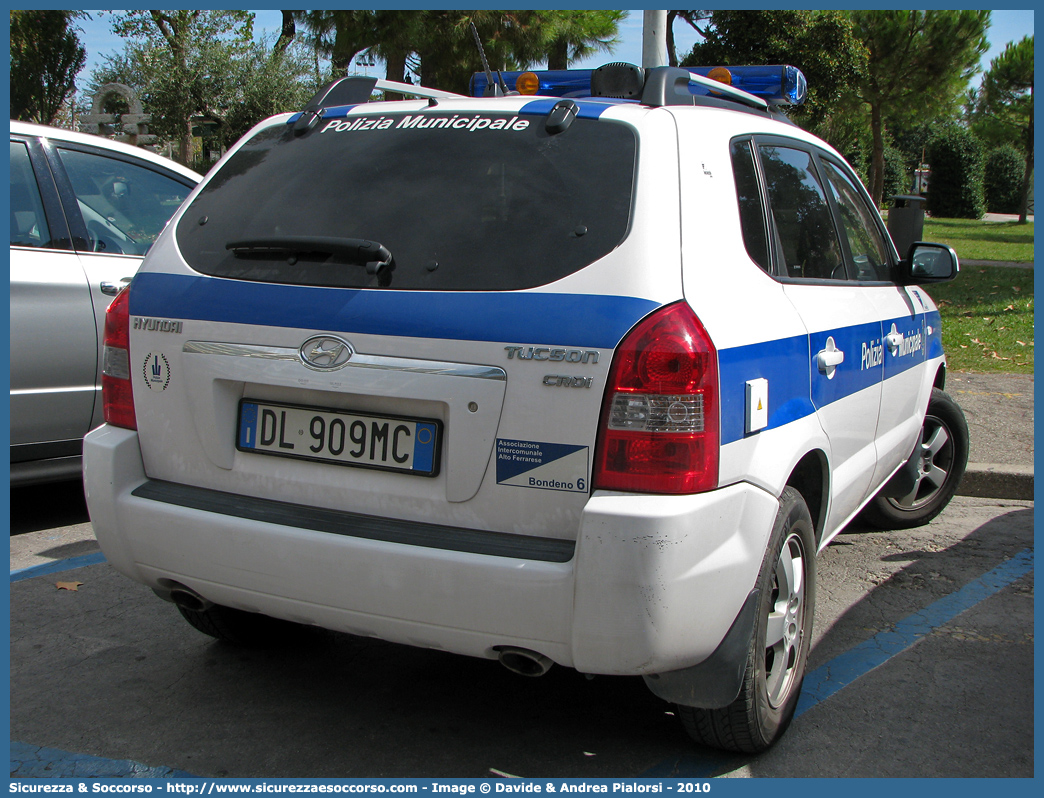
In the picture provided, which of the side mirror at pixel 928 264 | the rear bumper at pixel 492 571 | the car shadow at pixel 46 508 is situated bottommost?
the car shadow at pixel 46 508

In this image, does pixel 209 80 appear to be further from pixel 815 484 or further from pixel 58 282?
pixel 815 484

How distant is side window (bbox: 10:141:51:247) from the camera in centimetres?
438

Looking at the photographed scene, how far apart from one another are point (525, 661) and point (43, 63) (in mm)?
42946

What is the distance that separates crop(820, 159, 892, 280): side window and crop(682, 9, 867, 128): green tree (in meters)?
18.6

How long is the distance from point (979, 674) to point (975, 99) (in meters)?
47.6

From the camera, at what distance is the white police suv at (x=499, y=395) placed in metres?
2.16

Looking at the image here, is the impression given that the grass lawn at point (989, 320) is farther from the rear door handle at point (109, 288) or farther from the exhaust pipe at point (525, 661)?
the exhaust pipe at point (525, 661)

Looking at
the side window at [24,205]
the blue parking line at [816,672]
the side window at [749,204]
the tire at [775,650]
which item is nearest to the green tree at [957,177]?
the blue parking line at [816,672]

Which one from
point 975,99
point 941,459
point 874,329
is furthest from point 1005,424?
point 975,99

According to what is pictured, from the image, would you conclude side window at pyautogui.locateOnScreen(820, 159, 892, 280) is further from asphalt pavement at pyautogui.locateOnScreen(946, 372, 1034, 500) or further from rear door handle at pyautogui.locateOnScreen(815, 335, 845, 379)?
asphalt pavement at pyautogui.locateOnScreen(946, 372, 1034, 500)

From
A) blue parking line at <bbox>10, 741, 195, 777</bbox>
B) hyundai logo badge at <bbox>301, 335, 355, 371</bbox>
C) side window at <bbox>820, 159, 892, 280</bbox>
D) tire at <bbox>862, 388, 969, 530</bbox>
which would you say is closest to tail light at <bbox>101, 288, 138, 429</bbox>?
hyundai logo badge at <bbox>301, 335, 355, 371</bbox>

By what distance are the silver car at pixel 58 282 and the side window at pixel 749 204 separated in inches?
122

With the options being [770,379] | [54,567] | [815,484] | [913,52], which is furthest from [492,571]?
[913,52]

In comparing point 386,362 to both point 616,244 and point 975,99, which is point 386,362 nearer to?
point 616,244
